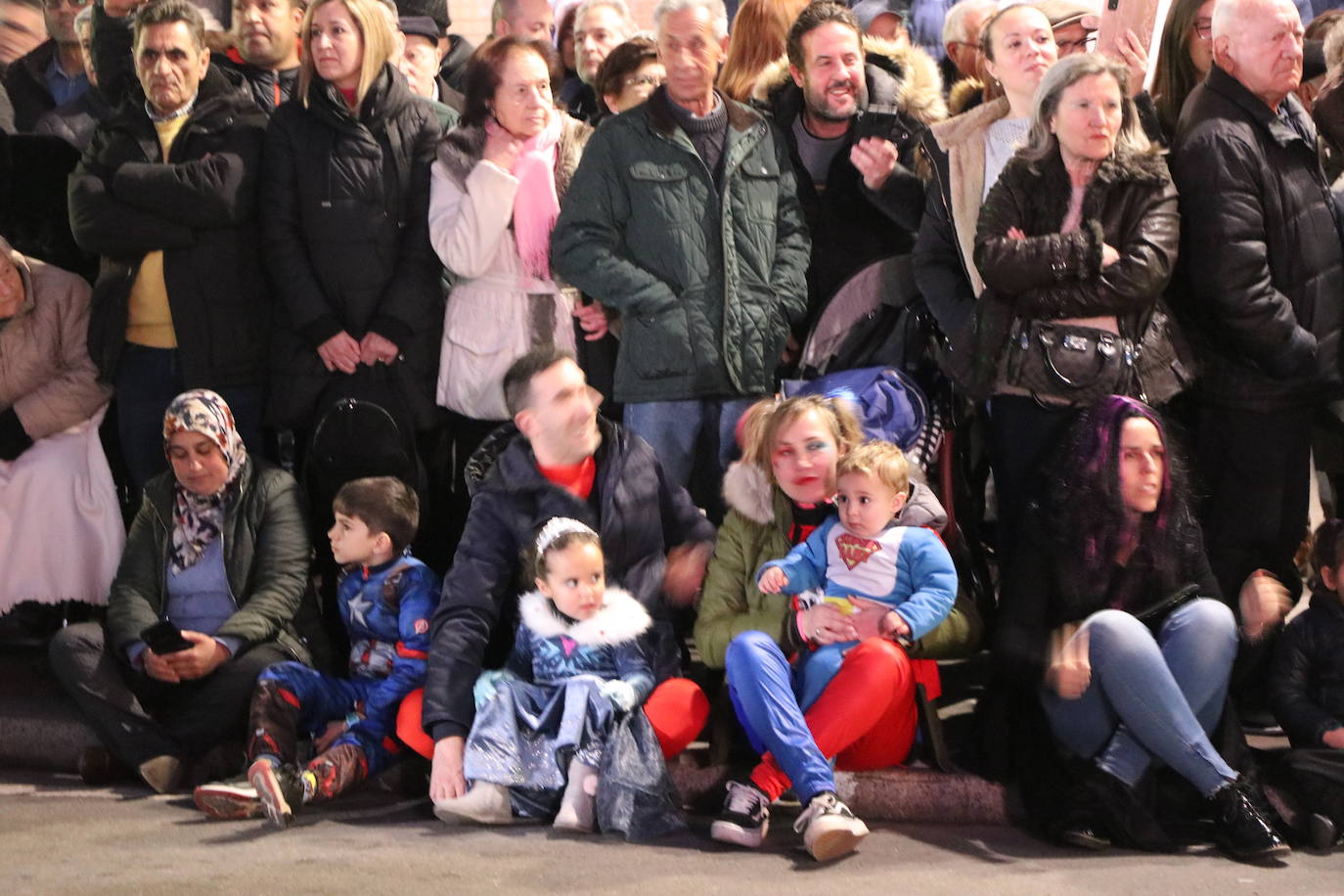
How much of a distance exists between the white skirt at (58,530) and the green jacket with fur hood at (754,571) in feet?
6.78

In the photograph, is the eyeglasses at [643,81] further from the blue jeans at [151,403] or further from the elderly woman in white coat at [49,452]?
the elderly woman in white coat at [49,452]

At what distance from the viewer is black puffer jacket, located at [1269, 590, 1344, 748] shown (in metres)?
4.83

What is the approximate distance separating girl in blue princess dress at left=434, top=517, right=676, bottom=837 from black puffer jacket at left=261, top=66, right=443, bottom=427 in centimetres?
107

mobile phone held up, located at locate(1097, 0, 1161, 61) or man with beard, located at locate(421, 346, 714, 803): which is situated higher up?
mobile phone held up, located at locate(1097, 0, 1161, 61)

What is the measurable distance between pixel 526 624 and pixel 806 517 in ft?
2.70

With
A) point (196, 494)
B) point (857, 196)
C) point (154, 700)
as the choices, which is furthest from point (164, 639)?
point (857, 196)

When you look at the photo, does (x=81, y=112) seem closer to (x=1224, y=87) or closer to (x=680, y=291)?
(x=680, y=291)

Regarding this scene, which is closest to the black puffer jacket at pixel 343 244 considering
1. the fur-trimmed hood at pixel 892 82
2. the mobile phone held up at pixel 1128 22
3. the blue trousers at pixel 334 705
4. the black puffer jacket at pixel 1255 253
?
the blue trousers at pixel 334 705

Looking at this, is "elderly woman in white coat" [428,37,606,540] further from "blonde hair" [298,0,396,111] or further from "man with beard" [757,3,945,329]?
"man with beard" [757,3,945,329]

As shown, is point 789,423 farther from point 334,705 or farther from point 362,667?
point 334,705

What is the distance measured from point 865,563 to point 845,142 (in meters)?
1.61

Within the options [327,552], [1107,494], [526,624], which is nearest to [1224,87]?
[1107,494]

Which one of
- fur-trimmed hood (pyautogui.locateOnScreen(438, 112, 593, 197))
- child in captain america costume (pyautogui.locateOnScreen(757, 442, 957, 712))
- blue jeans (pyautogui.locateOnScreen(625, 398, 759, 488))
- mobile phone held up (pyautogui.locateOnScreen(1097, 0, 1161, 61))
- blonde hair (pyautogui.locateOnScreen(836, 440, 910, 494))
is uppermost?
mobile phone held up (pyautogui.locateOnScreen(1097, 0, 1161, 61))

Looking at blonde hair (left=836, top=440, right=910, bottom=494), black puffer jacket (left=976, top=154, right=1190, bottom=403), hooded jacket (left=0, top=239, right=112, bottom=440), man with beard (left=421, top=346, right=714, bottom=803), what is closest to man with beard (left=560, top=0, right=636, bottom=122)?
man with beard (left=421, top=346, right=714, bottom=803)
